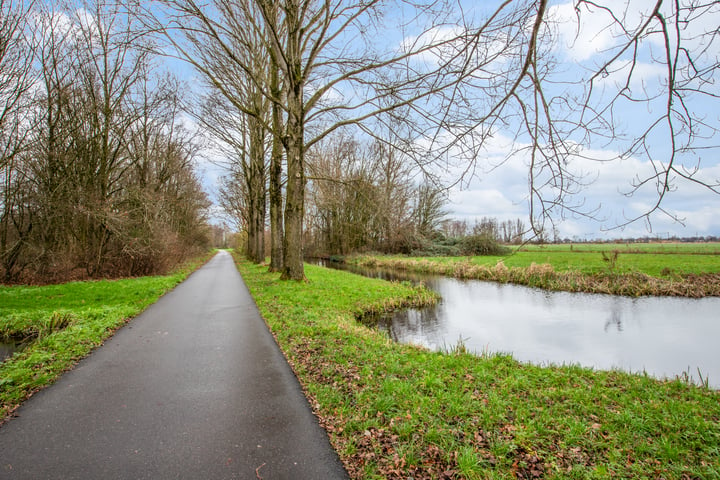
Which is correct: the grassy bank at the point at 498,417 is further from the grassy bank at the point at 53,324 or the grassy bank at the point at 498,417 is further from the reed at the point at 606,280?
the reed at the point at 606,280

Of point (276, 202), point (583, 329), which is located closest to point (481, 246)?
point (276, 202)

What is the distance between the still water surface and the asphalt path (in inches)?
166

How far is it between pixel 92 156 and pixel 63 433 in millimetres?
17048

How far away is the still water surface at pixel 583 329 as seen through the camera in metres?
6.66

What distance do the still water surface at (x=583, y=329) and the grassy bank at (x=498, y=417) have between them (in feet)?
6.42

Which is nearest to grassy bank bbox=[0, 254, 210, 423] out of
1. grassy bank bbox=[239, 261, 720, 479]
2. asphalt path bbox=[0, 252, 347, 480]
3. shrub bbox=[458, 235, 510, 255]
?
asphalt path bbox=[0, 252, 347, 480]

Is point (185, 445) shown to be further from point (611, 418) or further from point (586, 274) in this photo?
point (586, 274)

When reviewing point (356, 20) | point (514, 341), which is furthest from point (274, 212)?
point (514, 341)

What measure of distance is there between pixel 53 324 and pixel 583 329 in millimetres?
12584

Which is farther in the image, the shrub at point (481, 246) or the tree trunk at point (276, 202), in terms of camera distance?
the shrub at point (481, 246)

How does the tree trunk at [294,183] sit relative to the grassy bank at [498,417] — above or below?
above

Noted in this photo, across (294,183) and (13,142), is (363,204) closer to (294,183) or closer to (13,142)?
(294,183)

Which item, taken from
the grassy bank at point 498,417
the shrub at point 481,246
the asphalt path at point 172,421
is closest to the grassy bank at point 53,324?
the asphalt path at point 172,421

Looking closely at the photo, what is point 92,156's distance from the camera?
52.5 feet
